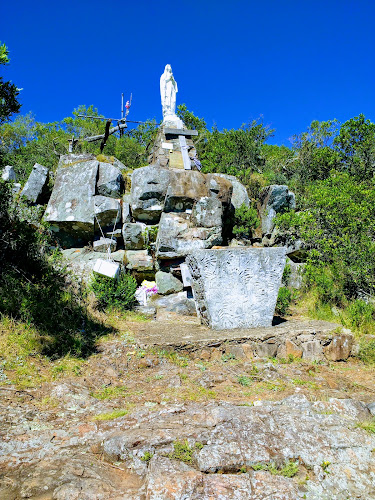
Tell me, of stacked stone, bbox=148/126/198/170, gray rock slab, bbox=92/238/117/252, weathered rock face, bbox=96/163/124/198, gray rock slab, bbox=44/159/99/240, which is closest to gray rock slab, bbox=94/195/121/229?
gray rock slab, bbox=44/159/99/240

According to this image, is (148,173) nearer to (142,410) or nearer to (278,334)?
(278,334)

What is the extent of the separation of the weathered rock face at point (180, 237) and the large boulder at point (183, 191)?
32 centimetres

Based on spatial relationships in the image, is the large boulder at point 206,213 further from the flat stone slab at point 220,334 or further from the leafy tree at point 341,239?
the flat stone slab at point 220,334

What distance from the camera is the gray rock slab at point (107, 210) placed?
9.77m

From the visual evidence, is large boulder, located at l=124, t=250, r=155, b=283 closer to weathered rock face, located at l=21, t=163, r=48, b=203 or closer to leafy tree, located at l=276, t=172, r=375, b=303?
weathered rock face, located at l=21, t=163, r=48, b=203

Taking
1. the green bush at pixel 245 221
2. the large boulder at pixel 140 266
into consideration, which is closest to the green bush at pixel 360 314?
the green bush at pixel 245 221

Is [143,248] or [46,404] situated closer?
[46,404]

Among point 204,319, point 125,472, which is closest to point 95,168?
point 204,319

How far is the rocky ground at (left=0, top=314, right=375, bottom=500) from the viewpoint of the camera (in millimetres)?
2367

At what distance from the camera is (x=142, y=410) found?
11.5 feet

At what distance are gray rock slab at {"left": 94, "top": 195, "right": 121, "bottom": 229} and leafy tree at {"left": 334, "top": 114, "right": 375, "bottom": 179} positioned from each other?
27.9 ft

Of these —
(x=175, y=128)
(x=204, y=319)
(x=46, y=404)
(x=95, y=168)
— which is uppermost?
(x=175, y=128)

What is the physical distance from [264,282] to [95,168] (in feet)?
21.2

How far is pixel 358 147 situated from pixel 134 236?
30.4 feet
